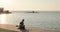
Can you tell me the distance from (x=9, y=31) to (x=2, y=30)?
1.04ft

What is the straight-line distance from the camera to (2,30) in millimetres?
5293

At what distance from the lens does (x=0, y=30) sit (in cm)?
529

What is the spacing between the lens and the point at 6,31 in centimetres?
513

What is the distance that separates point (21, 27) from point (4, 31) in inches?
237

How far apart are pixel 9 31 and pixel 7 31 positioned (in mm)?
69

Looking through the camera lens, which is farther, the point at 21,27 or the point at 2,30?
the point at 21,27

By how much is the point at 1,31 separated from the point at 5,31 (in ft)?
0.79

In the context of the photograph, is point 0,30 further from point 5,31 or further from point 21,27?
point 21,27

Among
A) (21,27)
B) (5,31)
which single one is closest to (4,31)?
(5,31)

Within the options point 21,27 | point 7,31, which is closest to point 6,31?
point 7,31

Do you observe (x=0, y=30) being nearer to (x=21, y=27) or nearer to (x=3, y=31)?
(x=3, y=31)

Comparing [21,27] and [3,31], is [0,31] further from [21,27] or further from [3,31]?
[21,27]

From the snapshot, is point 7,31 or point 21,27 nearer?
point 7,31

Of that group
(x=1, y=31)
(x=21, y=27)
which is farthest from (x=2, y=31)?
(x=21, y=27)
